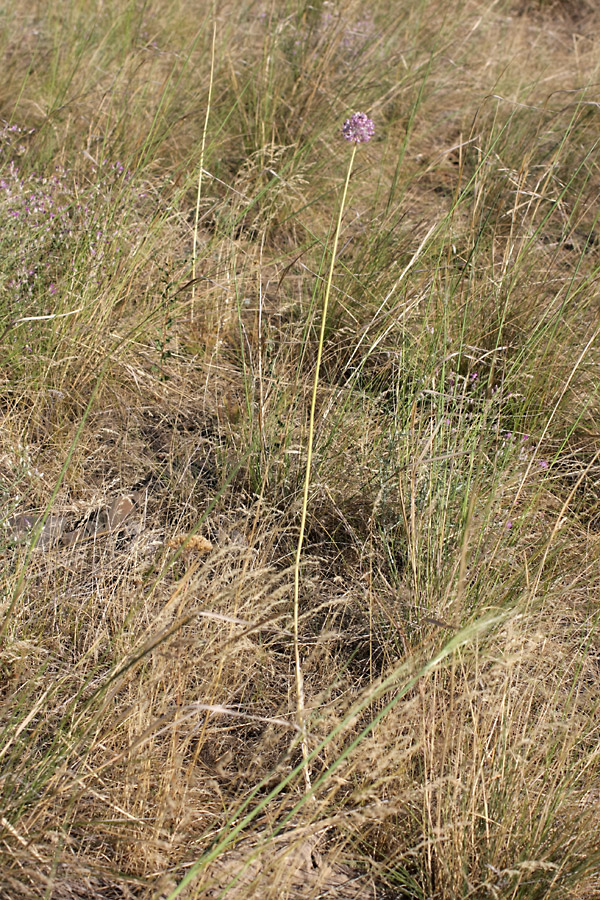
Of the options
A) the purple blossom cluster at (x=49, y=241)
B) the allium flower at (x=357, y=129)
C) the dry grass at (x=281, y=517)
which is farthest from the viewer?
the purple blossom cluster at (x=49, y=241)

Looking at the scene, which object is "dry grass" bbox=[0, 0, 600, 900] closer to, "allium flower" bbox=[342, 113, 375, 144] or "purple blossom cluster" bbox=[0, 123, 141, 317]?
"purple blossom cluster" bbox=[0, 123, 141, 317]

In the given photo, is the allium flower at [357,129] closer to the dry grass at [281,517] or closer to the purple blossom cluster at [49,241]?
the dry grass at [281,517]

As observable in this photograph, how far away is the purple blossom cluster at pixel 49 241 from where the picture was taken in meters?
2.35

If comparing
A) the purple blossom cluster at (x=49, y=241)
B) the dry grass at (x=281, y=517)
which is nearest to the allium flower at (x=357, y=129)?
the dry grass at (x=281, y=517)

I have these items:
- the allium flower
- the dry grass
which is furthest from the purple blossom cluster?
the allium flower

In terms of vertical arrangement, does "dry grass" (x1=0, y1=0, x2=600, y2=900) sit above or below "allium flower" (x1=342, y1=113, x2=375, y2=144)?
below

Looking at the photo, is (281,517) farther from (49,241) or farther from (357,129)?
(49,241)

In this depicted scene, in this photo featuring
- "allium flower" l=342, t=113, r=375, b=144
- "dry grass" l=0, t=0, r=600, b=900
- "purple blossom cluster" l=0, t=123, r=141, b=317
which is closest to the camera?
"dry grass" l=0, t=0, r=600, b=900

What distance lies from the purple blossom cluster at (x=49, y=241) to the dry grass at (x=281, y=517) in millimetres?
16

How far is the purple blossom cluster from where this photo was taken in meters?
2.35

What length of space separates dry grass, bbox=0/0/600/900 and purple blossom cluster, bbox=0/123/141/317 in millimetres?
16

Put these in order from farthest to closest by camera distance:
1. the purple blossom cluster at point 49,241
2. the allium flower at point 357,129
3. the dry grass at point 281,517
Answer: the purple blossom cluster at point 49,241 < the allium flower at point 357,129 < the dry grass at point 281,517

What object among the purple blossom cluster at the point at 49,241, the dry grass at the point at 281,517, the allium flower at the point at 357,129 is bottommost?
the dry grass at the point at 281,517

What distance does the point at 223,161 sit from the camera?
136 inches
